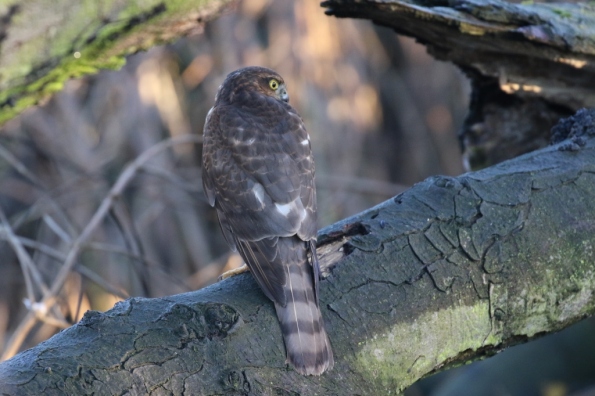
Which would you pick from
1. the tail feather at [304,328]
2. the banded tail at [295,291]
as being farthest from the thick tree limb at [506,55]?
the tail feather at [304,328]

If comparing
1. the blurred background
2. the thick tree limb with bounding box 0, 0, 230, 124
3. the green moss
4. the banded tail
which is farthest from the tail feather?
the blurred background

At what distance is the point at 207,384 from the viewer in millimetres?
1979

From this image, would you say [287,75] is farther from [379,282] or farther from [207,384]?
[207,384]

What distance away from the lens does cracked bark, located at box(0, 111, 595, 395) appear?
1.96 metres

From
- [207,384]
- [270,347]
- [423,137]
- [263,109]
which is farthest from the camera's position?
[423,137]

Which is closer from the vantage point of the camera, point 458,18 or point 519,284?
point 519,284

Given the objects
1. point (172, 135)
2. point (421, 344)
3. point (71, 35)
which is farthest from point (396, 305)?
point (172, 135)

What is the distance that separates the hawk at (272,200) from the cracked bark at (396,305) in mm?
55

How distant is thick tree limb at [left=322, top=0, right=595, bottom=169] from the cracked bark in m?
0.52

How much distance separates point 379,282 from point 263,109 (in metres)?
1.16

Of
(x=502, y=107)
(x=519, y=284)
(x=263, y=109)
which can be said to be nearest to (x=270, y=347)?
(x=519, y=284)

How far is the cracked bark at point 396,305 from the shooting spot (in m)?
1.96

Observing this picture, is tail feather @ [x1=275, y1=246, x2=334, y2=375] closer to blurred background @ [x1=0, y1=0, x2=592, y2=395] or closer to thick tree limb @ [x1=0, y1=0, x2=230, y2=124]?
thick tree limb @ [x1=0, y1=0, x2=230, y2=124]

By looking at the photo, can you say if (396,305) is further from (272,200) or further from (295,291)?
(272,200)
